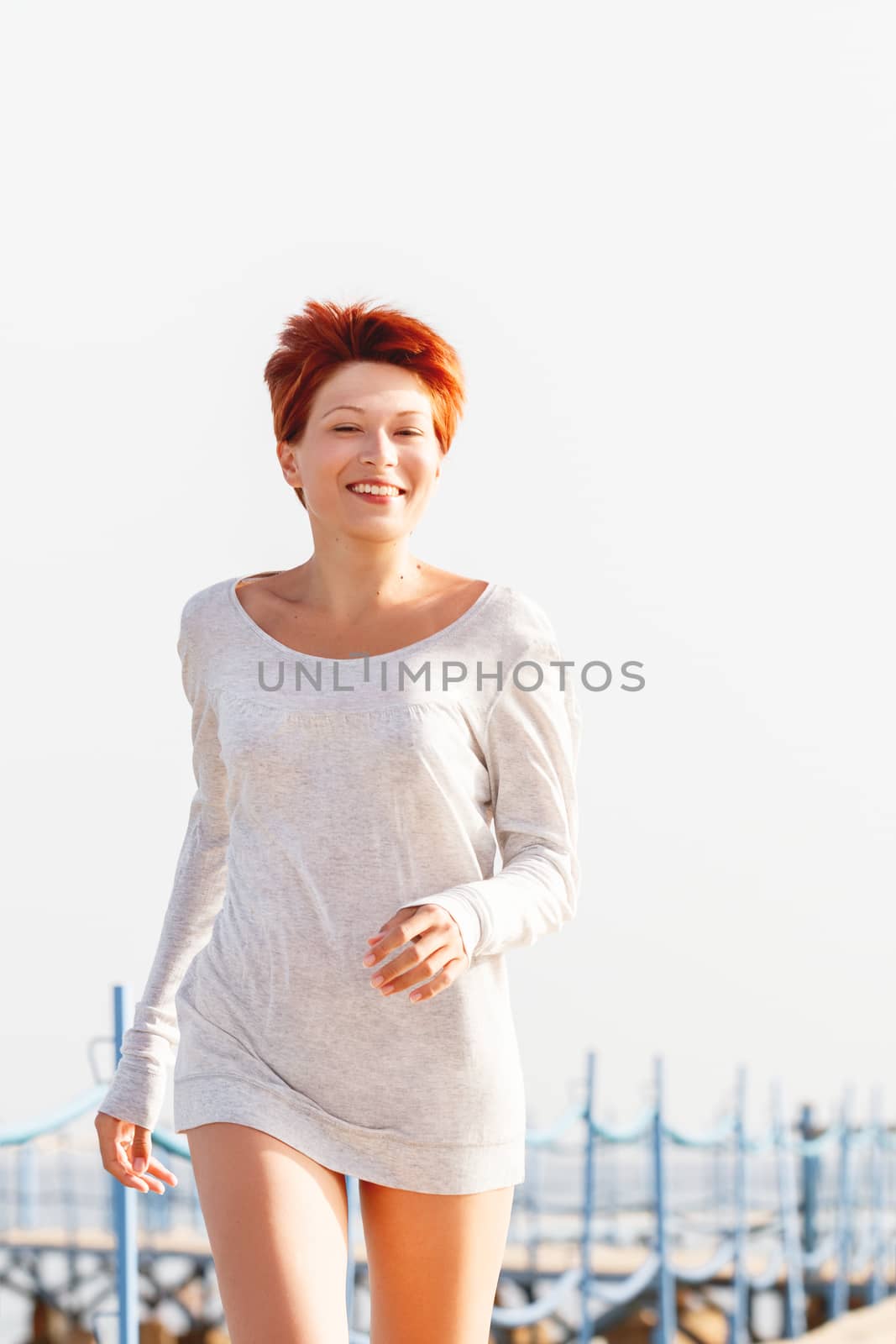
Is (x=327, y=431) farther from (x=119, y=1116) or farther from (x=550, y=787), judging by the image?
(x=119, y=1116)

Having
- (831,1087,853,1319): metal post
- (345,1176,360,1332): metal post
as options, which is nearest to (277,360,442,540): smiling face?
(345,1176,360,1332): metal post

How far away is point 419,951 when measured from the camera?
7.55ft

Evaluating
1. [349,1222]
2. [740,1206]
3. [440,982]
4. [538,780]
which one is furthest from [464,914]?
[740,1206]

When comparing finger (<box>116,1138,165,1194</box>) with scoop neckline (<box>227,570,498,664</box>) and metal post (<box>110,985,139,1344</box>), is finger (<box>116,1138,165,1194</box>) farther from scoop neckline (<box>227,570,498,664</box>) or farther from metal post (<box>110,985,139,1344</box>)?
metal post (<box>110,985,139,1344</box>)

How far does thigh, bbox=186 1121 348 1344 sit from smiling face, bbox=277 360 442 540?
0.98 m

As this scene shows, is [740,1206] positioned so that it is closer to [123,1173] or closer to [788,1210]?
[788,1210]

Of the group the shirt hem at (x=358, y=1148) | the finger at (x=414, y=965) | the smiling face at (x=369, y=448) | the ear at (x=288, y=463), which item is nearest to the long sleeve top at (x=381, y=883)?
the shirt hem at (x=358, y=1148)

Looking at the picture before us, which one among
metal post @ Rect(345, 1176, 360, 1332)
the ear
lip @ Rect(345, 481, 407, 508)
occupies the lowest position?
metal post @ Rect(345, 1176, 360, 1332)

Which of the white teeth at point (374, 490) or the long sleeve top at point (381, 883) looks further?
the white teeth at point (374, 490)

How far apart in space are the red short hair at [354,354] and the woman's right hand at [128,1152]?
119 cm

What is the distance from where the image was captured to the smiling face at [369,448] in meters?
A: 2.76

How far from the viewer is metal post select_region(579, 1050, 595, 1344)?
10.3 meters

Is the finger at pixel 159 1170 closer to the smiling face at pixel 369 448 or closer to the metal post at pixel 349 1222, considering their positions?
the metal post at pixel 349 1222

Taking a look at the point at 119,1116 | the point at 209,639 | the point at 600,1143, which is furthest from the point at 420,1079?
the point at 600,1143
